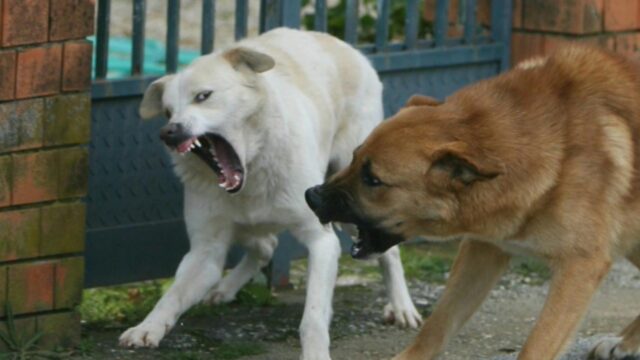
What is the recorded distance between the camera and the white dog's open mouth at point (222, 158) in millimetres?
6156

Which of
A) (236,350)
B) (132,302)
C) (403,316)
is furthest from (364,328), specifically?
(132,302)

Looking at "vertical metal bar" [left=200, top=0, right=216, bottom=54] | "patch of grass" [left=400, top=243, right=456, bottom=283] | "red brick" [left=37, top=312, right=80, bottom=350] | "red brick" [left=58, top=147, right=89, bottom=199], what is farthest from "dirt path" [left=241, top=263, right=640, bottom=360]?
"vertical metal bar" [left=200, top=0, right=216, bottom=54]

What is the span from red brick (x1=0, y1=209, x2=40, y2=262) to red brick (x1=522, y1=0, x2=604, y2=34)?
342 centimetres

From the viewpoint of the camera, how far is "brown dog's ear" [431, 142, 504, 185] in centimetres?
520

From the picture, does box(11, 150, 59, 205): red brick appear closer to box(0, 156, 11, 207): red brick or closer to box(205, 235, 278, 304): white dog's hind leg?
box(0, 156, 11, 207): red brick

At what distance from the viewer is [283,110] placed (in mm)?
6355

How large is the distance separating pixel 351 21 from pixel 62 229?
2319 mm

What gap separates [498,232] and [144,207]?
7.30ft

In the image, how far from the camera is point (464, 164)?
17.1ft

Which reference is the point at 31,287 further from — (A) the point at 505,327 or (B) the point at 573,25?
(B) the point at 573,25

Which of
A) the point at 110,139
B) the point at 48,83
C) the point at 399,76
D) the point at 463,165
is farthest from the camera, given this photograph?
the point at 399,76

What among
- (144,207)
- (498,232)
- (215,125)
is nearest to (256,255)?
(144,207)

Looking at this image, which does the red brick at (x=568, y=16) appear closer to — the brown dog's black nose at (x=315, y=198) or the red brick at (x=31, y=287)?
the brown dog's black nose at (x=315, y=198)

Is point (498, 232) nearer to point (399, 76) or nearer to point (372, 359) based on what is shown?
point (372, 359)
